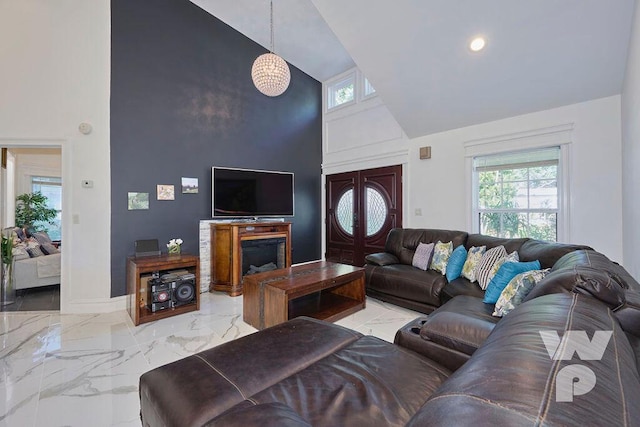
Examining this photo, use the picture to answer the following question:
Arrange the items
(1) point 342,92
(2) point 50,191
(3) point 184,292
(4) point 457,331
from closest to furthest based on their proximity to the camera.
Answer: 1. (4) point 457,331
2. (3) point 184,292
3. (1) point 342,92
4. (2) point 50,191

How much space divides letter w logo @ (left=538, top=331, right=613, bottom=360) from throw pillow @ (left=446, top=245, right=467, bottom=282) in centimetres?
230

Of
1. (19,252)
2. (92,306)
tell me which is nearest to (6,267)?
(19,252)

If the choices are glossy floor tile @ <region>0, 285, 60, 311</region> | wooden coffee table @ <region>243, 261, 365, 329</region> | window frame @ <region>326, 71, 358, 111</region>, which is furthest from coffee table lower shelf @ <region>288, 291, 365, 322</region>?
window frame @ <region>326, 71, 358, 111</region>

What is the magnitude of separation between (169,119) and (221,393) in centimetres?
378

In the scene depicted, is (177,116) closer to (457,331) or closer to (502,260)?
(457,331)

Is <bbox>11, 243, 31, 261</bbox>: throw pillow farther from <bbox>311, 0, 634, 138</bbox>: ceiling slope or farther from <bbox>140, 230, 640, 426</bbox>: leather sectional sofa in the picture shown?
<bbox>311, 0, 634, 138</bbox>: ceiling slope

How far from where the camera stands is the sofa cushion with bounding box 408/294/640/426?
1.56ft

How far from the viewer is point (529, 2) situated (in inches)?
97.9

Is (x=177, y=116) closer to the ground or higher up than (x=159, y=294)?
higher up

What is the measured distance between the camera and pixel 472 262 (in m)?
2.92

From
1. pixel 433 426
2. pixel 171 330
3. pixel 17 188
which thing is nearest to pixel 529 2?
pixel 433 426

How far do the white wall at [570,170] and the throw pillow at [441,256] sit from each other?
2.87ft

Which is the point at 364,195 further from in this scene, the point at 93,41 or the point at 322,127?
the point at 93,41

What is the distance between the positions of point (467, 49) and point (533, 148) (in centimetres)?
149
